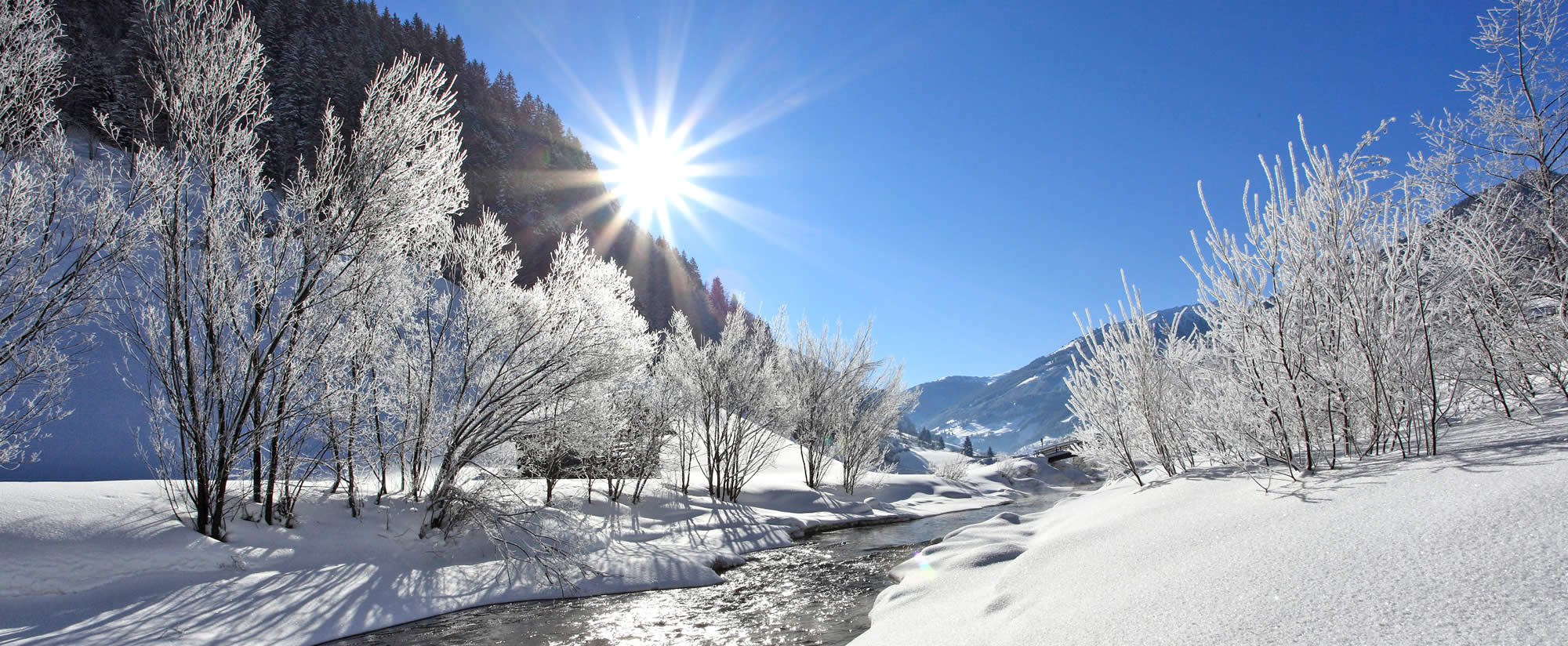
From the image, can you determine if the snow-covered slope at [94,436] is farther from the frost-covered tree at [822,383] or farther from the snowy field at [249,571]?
the frost-covered tree at [822,383]

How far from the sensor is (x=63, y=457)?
15914 millimetres

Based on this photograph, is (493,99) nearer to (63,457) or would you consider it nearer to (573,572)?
(63,457)

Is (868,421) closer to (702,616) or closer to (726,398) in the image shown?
(726,398)

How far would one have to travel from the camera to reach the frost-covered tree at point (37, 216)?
260 inches

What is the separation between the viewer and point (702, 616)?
8625 millimetres

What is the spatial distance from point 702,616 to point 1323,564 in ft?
25.1

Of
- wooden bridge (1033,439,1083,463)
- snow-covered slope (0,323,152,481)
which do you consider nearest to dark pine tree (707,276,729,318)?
wooden bridge (1033,439,1083,463)

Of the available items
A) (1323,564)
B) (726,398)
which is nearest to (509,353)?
(726,398)

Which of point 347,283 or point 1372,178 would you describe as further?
point 347,283

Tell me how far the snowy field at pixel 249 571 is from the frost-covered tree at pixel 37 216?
1429mm

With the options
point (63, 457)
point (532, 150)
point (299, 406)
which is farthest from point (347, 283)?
point (532, 150)

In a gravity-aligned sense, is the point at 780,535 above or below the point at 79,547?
below

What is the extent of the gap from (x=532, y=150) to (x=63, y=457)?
5681 cm

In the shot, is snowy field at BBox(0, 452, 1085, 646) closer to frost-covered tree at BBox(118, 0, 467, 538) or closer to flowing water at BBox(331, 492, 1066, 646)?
flowing water at BBox(331, 492, 1066, 646)
